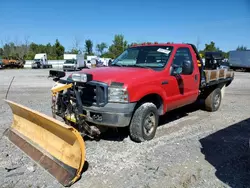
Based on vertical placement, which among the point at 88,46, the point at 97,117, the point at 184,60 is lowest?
the point at 97,117

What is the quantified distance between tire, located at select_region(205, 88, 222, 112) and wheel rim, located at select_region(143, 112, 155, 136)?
129 inches

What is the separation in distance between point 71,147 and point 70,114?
1062 millimetres

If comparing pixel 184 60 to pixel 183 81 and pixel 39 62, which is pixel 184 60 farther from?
pixel 39 62

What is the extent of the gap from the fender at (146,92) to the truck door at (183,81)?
339 millimetres

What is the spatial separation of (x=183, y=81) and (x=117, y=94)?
2040 mm

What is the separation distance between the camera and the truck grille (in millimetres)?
4148

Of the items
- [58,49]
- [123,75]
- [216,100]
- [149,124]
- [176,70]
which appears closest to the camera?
[123,75]

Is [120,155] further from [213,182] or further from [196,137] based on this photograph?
[196,137]

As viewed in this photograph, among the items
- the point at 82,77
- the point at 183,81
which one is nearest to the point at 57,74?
the point at 82,77

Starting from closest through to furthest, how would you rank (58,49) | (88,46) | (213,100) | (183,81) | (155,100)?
(155,100) < (183,81) < (213,100) < (58,49) < (88,46)

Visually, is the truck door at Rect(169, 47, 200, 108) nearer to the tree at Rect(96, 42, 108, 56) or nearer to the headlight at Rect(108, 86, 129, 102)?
the headlight at Rect(108, 86, 129, 102)

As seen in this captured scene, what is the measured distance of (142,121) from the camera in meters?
4.49

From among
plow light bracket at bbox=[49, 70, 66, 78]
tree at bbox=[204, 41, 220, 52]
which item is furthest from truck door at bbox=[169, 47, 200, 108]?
tree at bbox=[204, 41, 220, 52]

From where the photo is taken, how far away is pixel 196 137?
5.14 m
